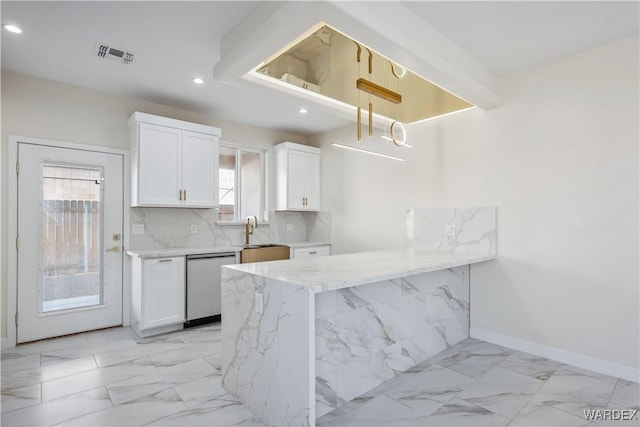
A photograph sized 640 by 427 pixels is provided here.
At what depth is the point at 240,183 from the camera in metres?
4.86

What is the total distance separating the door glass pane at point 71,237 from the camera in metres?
3.35

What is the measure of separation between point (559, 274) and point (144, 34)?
3802mm

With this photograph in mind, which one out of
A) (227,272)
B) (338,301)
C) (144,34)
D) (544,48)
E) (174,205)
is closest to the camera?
(338,301)

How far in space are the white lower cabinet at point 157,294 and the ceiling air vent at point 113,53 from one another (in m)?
1.86

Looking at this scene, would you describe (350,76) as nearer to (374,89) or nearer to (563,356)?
(374,89)

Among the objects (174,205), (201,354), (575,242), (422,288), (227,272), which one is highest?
(174,205)

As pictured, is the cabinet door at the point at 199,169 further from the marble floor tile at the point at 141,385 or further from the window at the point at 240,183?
the marble floor tile at the point at 141,385

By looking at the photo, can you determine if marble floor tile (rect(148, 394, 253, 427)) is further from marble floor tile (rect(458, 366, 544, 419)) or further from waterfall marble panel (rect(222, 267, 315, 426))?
marble floor tile (rect(458, 366, 544, 419))

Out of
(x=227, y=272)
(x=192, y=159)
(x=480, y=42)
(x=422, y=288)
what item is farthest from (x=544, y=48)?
(x=192, y=159)

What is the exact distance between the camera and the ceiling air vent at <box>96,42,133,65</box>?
8.87 ft

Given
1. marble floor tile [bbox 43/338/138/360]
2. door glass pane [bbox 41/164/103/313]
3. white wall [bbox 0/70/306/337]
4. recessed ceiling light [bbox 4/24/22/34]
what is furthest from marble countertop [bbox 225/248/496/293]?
white wall [bbox 0/70/306/337]

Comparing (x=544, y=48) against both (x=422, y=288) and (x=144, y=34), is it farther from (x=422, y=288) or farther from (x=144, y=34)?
(x=144, y=34)

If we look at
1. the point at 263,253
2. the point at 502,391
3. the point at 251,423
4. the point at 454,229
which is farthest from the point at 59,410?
the point at 454,229

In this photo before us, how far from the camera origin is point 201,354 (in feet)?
9.91
